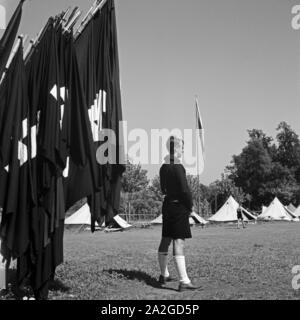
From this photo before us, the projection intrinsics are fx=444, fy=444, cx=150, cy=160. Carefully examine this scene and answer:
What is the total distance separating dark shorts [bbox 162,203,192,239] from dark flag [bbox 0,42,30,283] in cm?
226

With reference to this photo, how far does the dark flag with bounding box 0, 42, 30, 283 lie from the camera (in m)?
5.17

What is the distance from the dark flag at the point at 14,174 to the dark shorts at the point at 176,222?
2259 millimetres

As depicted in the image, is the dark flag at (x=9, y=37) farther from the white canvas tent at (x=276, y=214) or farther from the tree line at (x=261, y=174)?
the tree line at (x=261, y=174)

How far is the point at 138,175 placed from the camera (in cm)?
5800

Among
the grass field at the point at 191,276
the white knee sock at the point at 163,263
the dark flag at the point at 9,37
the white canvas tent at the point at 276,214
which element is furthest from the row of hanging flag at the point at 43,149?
the white canvas tent at the point at 276,214

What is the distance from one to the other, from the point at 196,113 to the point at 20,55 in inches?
1069

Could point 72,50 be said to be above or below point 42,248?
above

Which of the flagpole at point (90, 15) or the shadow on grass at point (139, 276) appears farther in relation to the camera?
the shadow on grass at point (139, 276)

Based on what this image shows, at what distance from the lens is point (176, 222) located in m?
6.62

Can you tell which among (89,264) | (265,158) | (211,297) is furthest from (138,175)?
(211,297)

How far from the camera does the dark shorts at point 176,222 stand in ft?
21.6

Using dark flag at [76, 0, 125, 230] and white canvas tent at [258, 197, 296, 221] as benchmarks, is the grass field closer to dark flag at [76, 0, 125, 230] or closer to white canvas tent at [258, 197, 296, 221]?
dark flag at [76, 0, 125, 230]
